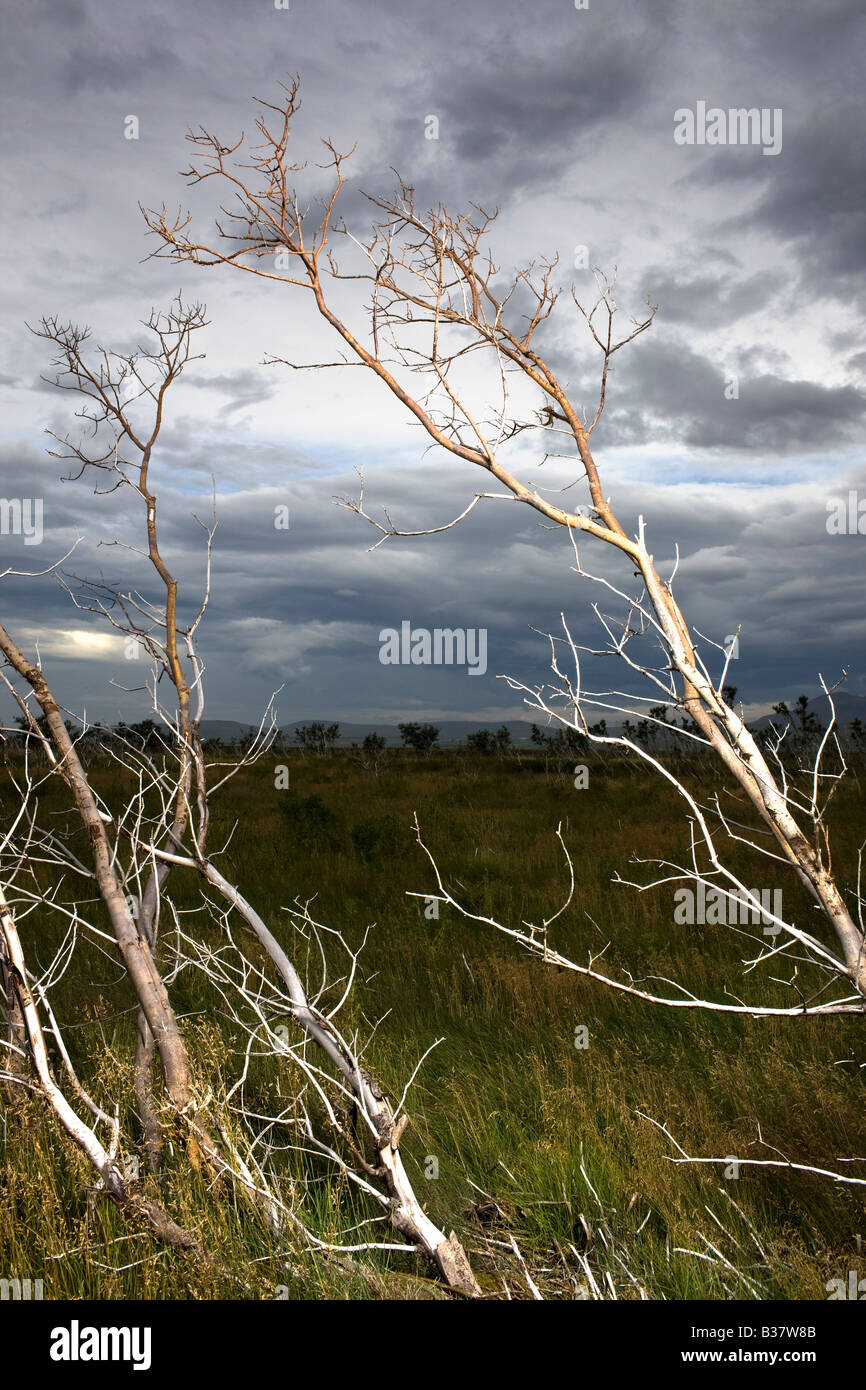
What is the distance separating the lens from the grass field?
9.66 feet

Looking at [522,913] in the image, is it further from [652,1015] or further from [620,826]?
[620,826]

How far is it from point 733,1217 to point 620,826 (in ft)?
34.3

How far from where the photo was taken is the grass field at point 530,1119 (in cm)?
294

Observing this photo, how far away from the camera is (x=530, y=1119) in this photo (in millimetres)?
4383

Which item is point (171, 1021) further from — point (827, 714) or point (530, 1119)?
point (827, 714)

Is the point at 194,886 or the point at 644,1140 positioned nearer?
the point at 644,1140

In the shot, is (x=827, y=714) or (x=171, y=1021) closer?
(x=171, y=1021)

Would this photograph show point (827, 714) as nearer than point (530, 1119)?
No

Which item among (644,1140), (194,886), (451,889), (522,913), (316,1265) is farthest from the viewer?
(194,886)

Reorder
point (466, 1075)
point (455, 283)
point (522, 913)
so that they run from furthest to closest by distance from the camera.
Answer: point (522, 913) < point (466, 1075) < point (455, 283)

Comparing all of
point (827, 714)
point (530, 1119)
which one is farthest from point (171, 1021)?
point (827, 714)

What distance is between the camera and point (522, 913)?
862 cm
